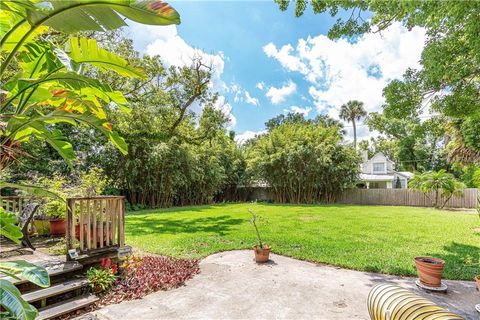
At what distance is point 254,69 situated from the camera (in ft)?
37.0

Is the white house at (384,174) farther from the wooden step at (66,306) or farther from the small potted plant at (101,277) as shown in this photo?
the wooden step at (66,306)

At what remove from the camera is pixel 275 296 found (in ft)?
11.7

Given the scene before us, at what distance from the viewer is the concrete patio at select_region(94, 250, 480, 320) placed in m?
3.12

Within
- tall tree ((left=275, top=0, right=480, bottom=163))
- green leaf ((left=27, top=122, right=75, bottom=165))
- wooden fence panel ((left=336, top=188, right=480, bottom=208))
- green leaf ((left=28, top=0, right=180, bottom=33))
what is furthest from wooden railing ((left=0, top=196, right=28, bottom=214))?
wooden fence panel ((left=336, top=188, right=480, bottom=208))

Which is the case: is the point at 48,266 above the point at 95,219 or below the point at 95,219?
below

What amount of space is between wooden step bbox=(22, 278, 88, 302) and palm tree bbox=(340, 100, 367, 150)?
34787 mm

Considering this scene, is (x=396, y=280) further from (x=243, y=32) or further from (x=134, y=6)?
(x=243, y=32)

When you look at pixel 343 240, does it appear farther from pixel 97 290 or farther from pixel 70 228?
pixel 70 228

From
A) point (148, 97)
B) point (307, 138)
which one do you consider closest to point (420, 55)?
point (148, 97)

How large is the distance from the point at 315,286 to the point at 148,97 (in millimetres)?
11501

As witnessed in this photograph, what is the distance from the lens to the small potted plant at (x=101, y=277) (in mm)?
3648

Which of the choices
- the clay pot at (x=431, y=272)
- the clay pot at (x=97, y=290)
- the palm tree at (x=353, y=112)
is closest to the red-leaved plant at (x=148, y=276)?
the clay pot at (x=97, y=290)

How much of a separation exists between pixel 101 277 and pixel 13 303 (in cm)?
277

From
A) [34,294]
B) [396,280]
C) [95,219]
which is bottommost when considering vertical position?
[396,280]
